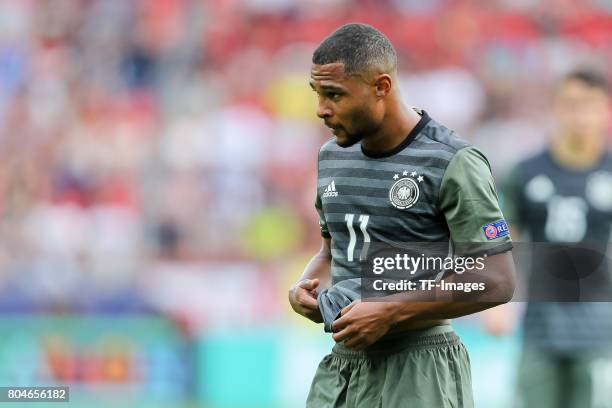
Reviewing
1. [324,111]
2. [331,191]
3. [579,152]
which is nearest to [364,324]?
[331,191]

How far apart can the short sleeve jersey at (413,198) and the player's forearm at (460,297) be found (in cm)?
6

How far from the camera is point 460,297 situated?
140 inches

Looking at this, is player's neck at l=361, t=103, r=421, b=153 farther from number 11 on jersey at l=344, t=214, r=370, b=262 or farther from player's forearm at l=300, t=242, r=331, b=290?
player's forearm at l=300, t=242, r=331, b=290

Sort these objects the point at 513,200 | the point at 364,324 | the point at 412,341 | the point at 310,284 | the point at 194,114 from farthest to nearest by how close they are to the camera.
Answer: the point at 194,114 → the point at 513,200 → the point at 310,284 → the point at 412,341 → the point at 364,324

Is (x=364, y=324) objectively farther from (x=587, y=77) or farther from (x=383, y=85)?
(x=587, y=77)

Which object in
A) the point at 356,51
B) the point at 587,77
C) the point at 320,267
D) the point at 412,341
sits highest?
the point at 587,77

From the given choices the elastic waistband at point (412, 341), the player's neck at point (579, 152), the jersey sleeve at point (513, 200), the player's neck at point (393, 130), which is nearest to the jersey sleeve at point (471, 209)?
the player's neck at point (393, 130)

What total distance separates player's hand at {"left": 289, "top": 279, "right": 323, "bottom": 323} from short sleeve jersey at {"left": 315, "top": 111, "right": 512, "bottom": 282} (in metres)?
0.10

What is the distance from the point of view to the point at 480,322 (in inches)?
347

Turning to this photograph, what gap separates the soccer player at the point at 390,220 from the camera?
11.6ft

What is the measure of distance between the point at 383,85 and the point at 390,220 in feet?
1.46

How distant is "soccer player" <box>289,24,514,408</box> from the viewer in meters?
3.53

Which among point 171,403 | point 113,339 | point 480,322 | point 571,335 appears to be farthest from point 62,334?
point 571,335

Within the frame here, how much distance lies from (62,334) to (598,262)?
16.7ft
